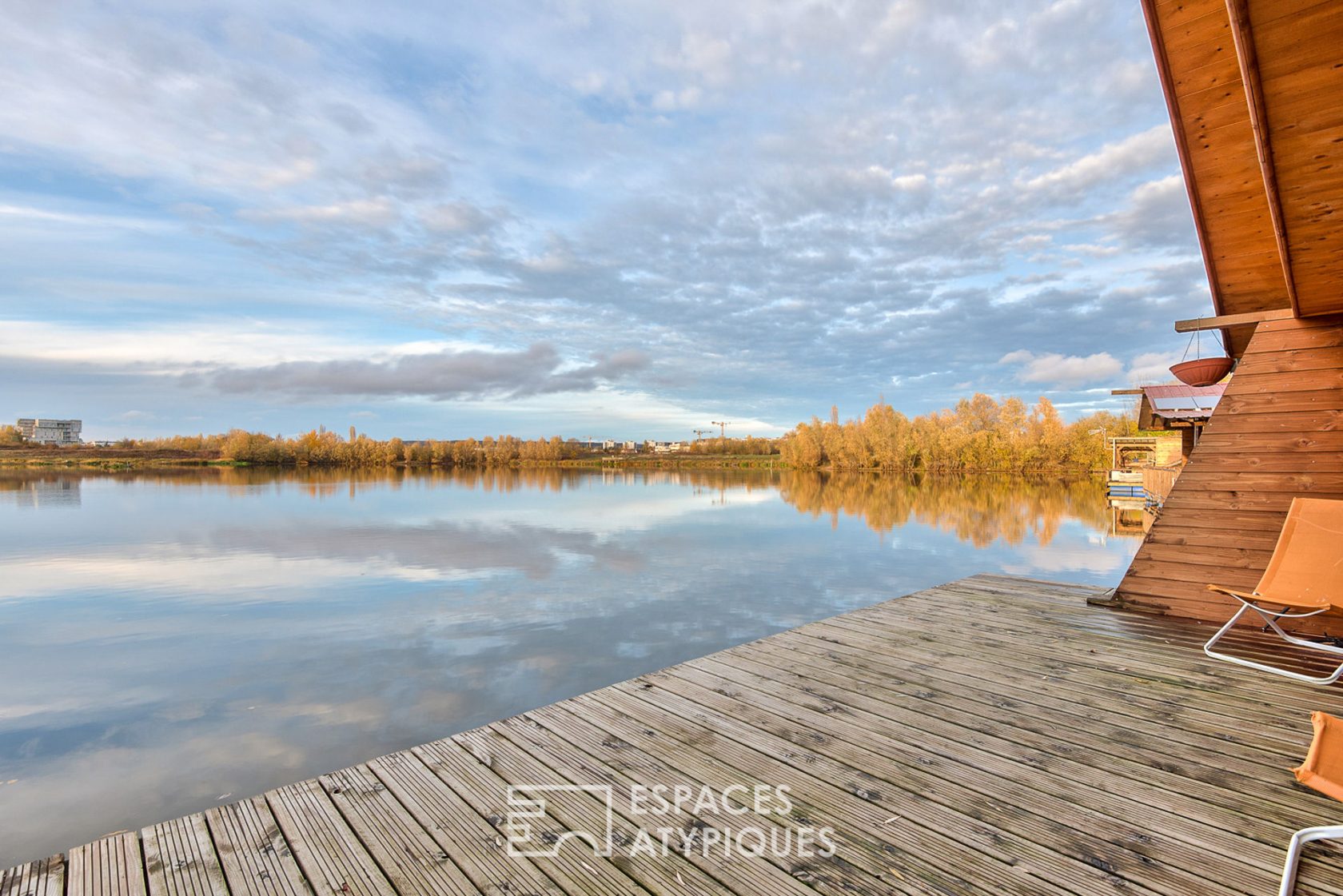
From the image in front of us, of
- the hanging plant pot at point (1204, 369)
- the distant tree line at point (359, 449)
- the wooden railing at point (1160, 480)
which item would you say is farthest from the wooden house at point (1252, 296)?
the distant tree line at point (359, 449)

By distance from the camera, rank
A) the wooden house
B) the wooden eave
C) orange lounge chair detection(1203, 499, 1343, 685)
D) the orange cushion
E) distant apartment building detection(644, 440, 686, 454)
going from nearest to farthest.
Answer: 1. the orange cushion
2. the wooden eave
3. the wooden house
4. orange lounge chair detection(1203, 499, 1343, 685)
5. distant apartment building detection(644, 440, 686, 454)

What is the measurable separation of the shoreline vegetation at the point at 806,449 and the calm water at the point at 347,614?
1156 inches

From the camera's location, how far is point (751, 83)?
12.4 meters

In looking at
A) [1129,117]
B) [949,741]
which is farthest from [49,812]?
[1129,117]

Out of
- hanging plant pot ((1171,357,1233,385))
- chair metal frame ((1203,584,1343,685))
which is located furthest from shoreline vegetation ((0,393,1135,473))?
chair metal frame ((1203,584,1343,685))

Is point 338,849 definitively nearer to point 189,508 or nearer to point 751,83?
point 751,83

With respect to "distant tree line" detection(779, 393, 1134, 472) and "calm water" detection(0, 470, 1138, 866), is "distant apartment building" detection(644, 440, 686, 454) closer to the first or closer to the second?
"distant tree line" detection(779, 393, 1134, 472)

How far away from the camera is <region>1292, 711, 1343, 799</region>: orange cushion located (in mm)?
1553

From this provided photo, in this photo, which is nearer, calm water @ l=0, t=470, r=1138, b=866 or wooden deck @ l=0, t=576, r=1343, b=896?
wooden deck @ l=0, t=576, r=1343, b=896

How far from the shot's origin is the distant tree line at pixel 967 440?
43375 millimetres

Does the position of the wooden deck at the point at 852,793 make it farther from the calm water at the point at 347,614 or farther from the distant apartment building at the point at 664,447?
the distant apartment building at the point at 664,447

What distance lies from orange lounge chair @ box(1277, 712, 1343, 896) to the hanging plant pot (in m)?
3.83

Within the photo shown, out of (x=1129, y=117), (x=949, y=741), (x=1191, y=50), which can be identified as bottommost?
(x=949, y=741)

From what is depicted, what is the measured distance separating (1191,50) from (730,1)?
879cm
